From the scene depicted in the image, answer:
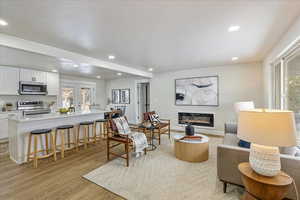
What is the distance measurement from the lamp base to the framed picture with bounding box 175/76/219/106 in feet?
12.4

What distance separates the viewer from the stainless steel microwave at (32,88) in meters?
4.38

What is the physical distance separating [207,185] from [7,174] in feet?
11.4

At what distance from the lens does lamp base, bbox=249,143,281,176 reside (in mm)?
1293

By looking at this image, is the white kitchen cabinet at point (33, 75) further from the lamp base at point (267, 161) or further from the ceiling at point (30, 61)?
the lamp base at point (267, 161)

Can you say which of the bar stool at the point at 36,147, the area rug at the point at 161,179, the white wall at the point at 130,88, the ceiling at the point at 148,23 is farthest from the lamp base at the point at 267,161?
the white wall at the point at 130,88

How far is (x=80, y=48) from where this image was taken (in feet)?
9.70

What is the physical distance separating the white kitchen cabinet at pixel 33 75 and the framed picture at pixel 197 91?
504 centimetres

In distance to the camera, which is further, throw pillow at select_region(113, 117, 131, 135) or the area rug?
throw pillow at select_region(113, 117, 131, 135)

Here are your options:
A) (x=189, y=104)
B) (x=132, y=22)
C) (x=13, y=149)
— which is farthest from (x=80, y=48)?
(x=189, y=104)

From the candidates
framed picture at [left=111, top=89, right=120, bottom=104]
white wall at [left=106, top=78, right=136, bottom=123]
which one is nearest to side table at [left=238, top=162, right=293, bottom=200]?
white wall at [left=106, top=78, right=136, bottom=123]

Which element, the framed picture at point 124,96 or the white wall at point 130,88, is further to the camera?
the framed picture at point 124,96

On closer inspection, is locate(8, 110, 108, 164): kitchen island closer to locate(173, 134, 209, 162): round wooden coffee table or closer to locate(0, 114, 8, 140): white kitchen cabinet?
locate(0, 114, 8, 140): white kitchen cabinet

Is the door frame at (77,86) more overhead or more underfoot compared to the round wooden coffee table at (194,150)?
more overhead

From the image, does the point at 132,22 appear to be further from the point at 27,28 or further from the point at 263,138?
the point at 263,138
